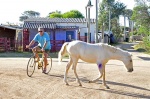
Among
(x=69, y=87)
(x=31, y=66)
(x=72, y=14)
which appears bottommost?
(x=69, y=87)

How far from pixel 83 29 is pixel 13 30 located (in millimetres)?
8777

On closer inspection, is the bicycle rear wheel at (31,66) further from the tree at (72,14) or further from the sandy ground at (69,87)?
the tree at (72,14)

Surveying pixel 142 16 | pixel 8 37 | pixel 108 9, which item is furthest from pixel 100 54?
pixel 108 9

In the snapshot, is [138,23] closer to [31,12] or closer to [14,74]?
[14,74]

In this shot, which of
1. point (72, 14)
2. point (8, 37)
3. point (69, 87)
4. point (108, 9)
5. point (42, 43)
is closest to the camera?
point (69, 87)

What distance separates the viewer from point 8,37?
31.9 metres

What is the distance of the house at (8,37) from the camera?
26.5 metres

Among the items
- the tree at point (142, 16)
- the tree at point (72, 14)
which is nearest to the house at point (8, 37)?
the tree at point (142, 16)

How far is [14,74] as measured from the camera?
11102 millimetres

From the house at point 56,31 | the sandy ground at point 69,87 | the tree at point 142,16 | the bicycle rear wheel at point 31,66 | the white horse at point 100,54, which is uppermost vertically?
the tree at point 142,16

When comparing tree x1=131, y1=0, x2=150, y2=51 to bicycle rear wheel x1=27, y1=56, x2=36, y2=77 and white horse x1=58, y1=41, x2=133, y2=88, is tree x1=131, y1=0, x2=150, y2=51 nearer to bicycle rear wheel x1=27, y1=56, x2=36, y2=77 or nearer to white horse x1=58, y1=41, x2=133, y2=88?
bicycle rear wheel x1=27, y1=56, x2=36, y2=77

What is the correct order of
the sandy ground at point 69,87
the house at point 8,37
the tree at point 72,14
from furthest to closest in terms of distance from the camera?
1. the tree at point 72,14
2. the house at point 8,37
3. the sandy ground at point 69,87

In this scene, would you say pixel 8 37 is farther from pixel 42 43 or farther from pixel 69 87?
pixel 69 87

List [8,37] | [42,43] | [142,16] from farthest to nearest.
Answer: [142,16], [8,37], [42,43]
